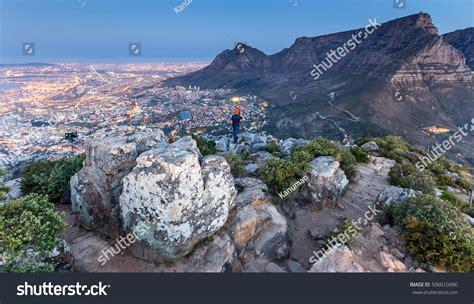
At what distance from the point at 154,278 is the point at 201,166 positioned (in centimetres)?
384

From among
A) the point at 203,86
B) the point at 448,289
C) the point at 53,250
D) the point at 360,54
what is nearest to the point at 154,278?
the point at 53,250

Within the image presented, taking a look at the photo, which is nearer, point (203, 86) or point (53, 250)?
point (53, 250)

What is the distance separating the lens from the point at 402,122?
229 ft

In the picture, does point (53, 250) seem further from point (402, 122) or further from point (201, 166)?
point (402, 122)

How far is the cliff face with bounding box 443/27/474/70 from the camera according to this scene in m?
115

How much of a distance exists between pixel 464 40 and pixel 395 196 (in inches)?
6644

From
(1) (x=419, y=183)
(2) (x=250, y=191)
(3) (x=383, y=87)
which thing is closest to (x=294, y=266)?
(2) (x=250, y=191)

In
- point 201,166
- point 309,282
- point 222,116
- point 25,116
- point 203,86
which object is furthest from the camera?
point 203,86

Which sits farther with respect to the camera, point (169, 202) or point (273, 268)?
point (273, 268)

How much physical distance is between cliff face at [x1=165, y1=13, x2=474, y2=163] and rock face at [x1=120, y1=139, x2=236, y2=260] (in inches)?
2301

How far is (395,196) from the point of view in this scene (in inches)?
440

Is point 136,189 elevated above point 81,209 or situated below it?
above

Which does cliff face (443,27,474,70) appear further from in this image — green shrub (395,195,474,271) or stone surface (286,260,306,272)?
stone surface (286,260,306,272)

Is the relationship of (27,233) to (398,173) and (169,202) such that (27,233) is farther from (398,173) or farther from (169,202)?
(398,173)
